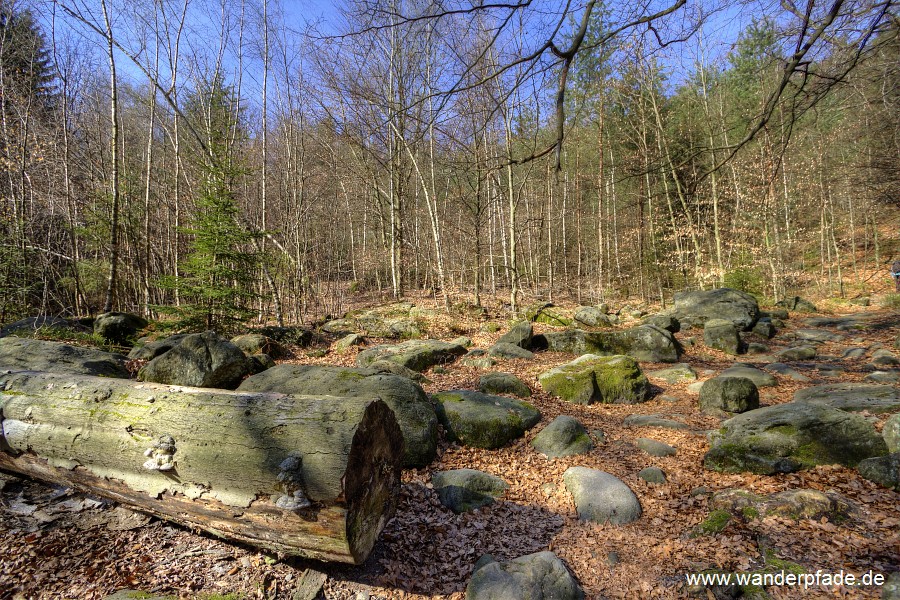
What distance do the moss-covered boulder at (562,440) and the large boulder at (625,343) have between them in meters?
4.76

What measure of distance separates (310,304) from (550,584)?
13.9m

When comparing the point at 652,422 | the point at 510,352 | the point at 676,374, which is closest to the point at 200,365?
the point at 510,352

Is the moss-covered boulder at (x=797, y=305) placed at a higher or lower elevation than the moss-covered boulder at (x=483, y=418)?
higher

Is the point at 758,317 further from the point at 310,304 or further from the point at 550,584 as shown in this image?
the point at 310,304

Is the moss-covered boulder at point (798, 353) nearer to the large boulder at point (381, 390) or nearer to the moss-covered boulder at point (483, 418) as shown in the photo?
the moss-covered boulder at point (483, 418)

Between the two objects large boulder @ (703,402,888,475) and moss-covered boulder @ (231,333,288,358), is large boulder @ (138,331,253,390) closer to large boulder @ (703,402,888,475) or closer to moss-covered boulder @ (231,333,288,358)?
moss-covered boulder @ (231,333,288,358)

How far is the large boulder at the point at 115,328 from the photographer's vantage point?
30.8ft

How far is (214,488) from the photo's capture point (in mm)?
2490

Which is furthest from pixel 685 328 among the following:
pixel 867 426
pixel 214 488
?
pixel 214 488

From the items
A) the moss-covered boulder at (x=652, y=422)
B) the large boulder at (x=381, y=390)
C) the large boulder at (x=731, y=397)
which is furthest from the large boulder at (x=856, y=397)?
the large boulder at (x=381, y=390)

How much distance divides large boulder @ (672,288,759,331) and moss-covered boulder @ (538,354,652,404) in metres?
6.37

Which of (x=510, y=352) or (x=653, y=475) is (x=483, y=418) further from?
(x=510, y=352)

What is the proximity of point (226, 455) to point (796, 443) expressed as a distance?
16.5ft

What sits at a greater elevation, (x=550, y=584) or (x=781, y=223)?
(x=781, y=223)
